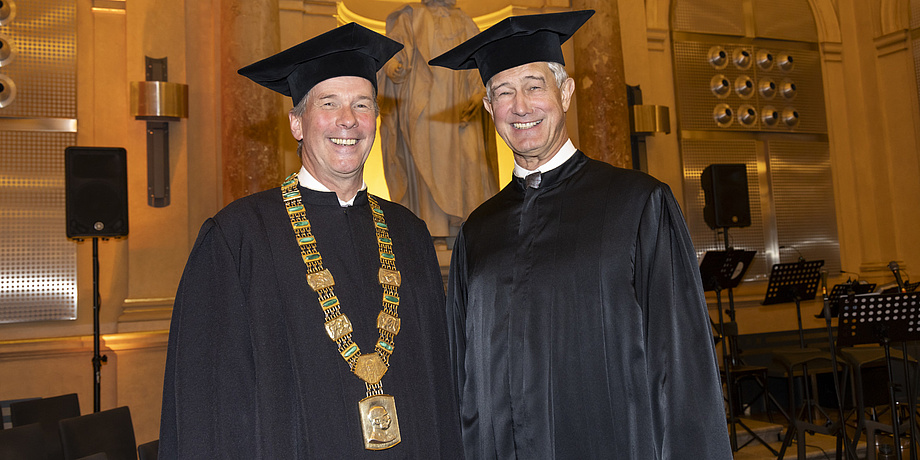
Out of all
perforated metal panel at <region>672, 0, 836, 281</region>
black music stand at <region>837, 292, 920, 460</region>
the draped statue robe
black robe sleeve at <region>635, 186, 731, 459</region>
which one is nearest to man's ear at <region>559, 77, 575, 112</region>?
black robe sleeve at <region>635, 186, 731, 459</region>

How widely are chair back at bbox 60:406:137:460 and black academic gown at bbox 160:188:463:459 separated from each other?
2.22 m

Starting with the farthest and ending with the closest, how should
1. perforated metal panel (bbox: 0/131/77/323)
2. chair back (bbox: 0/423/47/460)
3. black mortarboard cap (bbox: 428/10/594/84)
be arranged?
perforated metal panel (bbox: 0/131/77/323) < chair back (bbox: 0/423/47/460) < black mortarboard cap (bbox: 428/10/594/84)

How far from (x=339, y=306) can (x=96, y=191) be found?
14.5 ft

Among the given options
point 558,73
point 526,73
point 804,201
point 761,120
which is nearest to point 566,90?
point 558,73

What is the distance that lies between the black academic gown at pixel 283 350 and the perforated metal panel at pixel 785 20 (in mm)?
9312

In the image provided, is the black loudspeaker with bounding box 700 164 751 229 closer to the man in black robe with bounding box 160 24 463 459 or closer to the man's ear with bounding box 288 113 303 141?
the man in black robe with bounding box 160 24 463 459

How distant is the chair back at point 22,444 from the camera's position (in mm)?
3516

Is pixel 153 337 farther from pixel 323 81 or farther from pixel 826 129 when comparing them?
pixel 826 129

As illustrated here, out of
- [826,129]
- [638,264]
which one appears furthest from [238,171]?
[826,129]

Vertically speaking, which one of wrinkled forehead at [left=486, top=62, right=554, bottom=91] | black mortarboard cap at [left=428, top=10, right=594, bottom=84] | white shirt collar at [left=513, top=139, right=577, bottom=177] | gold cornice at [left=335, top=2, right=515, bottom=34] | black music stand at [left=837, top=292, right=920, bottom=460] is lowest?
black music stand at [left=837, top=292, right=920, bottom=460]

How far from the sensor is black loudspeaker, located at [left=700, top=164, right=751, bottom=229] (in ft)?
27.2

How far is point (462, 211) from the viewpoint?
7.42 metres

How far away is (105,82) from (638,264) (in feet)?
21.3

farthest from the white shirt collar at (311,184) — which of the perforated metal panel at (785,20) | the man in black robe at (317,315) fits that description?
the perforated metal panel at (785,20)
